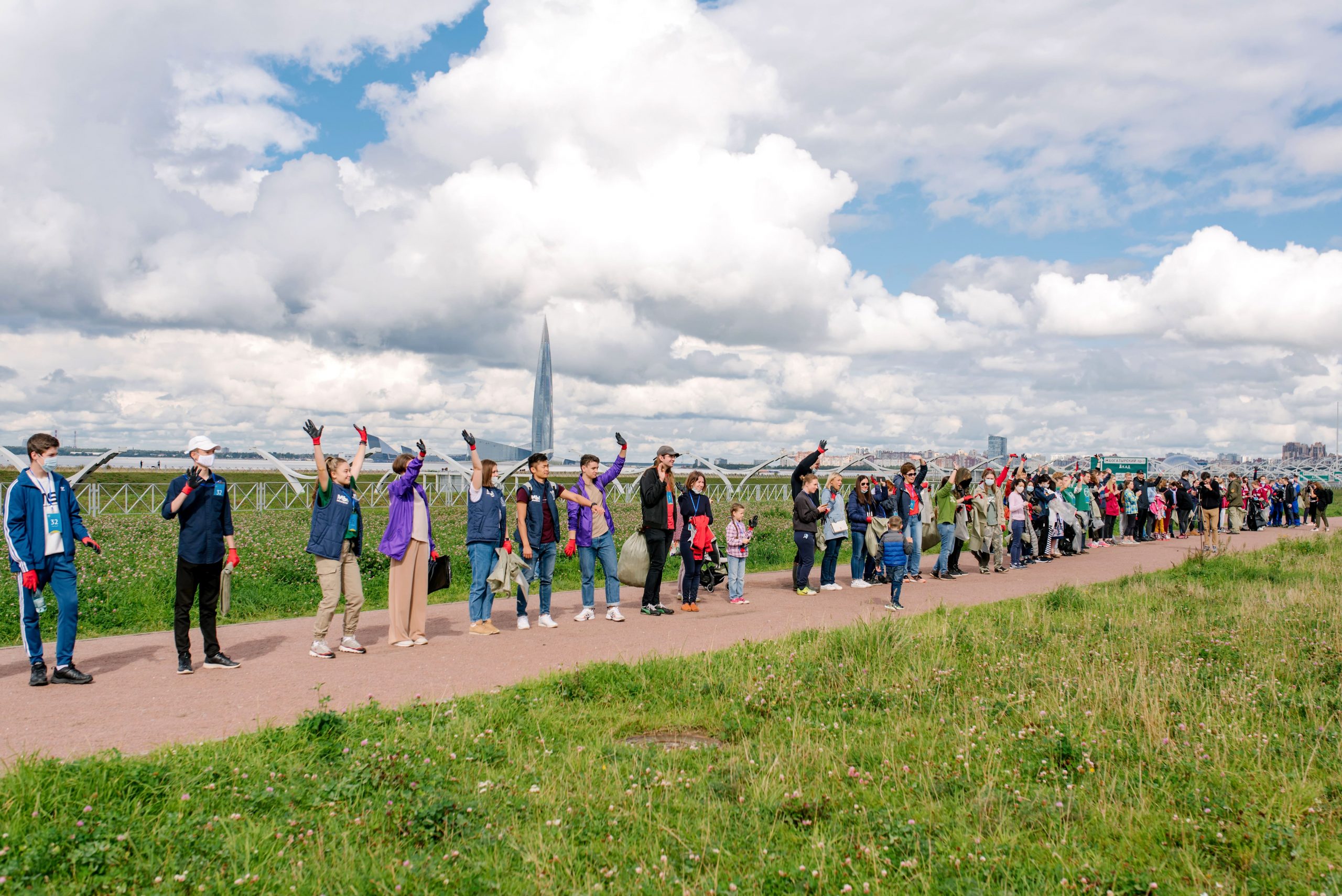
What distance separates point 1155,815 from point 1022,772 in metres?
0.78

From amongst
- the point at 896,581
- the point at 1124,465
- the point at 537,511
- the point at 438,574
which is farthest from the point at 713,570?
the point at 1124,465

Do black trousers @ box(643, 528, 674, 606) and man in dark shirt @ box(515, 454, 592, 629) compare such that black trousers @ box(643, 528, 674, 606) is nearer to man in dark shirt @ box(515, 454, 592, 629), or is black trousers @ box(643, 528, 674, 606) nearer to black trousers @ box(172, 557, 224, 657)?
man in dark shirt @ box(515, 454, 592, 629)

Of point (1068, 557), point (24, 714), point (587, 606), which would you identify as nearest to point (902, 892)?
point (24, 714)

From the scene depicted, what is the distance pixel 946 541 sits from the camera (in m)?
14.7

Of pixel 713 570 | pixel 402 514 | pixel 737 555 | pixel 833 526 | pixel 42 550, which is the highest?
pixel 402 514

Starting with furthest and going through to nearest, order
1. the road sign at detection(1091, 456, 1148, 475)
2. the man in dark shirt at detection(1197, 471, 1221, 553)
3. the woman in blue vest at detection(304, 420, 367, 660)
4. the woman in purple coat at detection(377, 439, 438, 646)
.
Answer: the road sign at detection(1091, 456, 1148, 475) → the man in dark shirt at detection(1197, 471, 1221, 553) → the woman in purple coat at detection(377, 439, 438, 646) → the woman in blue vest at detection(304, 420, 367, 660)

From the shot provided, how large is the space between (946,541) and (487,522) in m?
8.20

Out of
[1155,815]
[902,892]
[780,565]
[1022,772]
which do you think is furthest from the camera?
[780,565]

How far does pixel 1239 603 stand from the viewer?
36.6 ft

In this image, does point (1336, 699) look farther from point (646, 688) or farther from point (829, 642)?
point (646, 688)

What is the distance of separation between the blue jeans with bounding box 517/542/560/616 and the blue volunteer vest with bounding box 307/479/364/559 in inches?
83.4

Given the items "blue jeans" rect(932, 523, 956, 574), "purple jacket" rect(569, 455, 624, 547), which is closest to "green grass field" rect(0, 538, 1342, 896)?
"purple jacket" rect(569, 455, 624, 547)

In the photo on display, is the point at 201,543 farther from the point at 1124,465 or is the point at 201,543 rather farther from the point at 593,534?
the point at 1124,465

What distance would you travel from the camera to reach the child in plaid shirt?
12.0m
